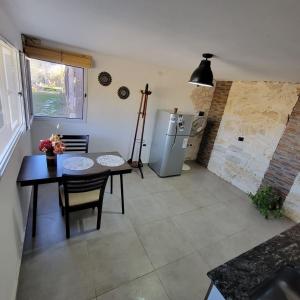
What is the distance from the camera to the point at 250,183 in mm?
3602

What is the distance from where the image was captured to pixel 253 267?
3.26ft

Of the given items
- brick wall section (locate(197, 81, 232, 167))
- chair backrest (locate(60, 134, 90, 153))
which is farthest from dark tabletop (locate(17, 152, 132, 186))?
brick wall section (locate(197, 81, 232, 167))

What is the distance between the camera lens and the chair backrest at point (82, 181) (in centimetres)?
173

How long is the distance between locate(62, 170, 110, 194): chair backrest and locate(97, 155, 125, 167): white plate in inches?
16.9

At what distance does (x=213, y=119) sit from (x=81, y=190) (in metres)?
3.54

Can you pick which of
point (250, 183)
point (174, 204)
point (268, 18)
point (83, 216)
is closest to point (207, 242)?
point (174, 204)

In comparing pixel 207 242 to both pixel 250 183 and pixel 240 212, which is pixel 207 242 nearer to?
pixel 240 212

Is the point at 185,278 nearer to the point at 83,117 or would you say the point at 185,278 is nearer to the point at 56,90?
the point at 83,117

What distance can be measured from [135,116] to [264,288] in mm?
3245

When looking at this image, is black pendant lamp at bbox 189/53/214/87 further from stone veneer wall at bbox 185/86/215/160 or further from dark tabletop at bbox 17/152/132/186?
stone veneer wall at bbox 185/86/215/160

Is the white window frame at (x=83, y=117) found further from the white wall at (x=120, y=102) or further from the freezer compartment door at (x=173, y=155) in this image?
the freezer compartment door at (x=173, y=155)

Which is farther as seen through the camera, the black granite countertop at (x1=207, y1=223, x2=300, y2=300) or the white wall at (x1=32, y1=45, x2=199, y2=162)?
the white wall at (x1=32, y1=45, x2=199, y2=162)

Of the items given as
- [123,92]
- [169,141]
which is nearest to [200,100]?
[169,141]

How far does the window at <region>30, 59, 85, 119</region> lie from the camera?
9.25 ft
